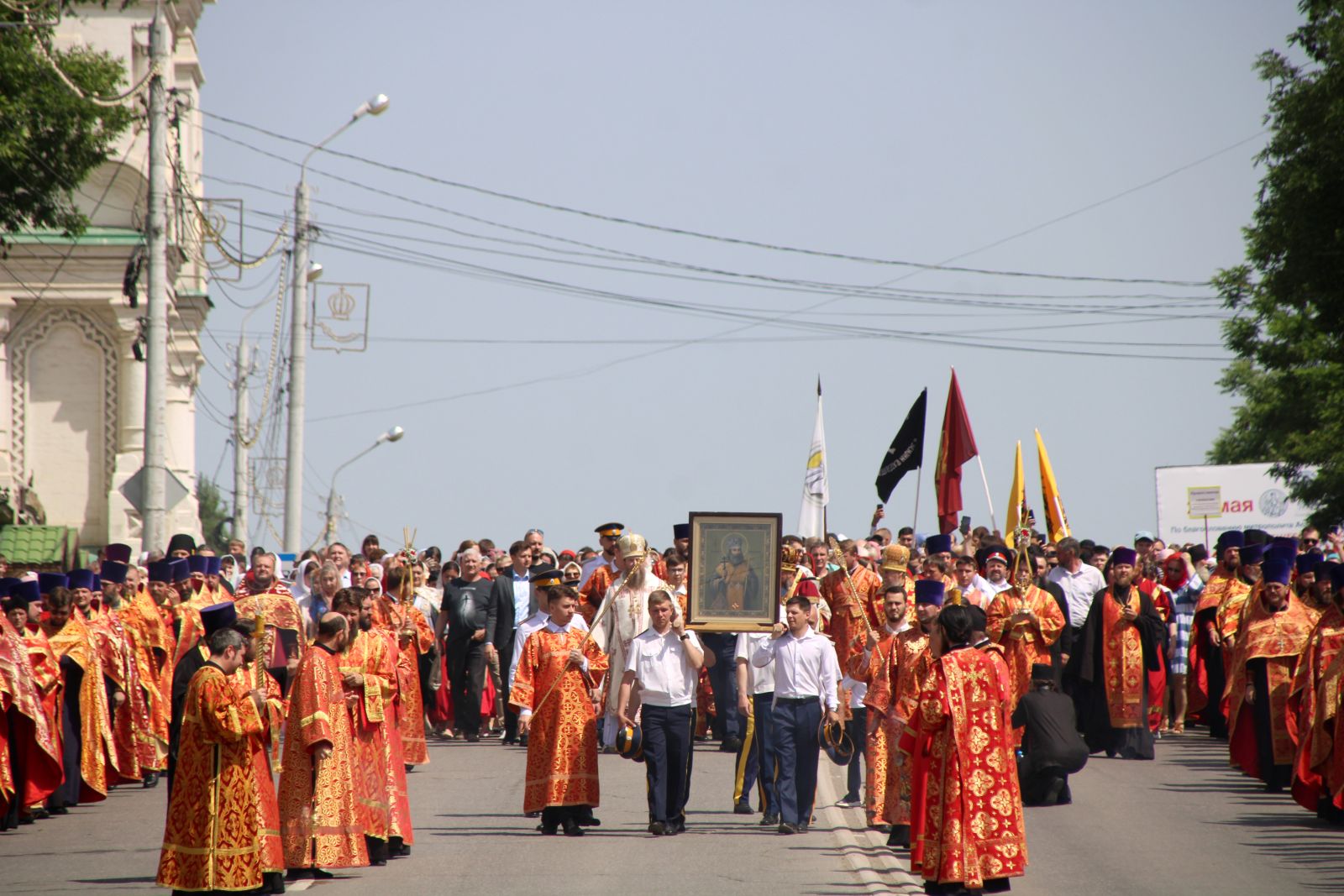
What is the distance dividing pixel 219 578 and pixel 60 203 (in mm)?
8548

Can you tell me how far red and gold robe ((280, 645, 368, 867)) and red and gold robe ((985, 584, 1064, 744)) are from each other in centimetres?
580

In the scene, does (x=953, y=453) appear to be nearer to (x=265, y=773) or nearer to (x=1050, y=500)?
(x=1050, y=500)

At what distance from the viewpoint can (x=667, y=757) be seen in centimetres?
1372

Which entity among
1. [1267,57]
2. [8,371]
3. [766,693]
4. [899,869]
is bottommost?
[899,869]

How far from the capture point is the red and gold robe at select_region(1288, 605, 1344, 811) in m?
14.2

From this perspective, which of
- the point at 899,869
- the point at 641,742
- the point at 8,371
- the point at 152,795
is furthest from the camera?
the point at 8,371

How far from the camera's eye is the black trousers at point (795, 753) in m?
13.8

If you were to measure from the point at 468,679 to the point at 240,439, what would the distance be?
35635 mm

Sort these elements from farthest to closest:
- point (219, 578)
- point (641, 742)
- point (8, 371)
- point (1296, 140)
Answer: point (8, 371)
point (1296, 140)
point (219, 578)
point (641, 742)

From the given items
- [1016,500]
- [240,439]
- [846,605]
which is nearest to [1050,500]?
[1016,500]

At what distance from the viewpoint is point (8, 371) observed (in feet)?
121

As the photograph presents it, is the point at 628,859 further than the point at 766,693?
No

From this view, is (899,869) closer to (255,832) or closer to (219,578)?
(255,832)

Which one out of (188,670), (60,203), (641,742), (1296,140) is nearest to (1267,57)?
(1296,140)
